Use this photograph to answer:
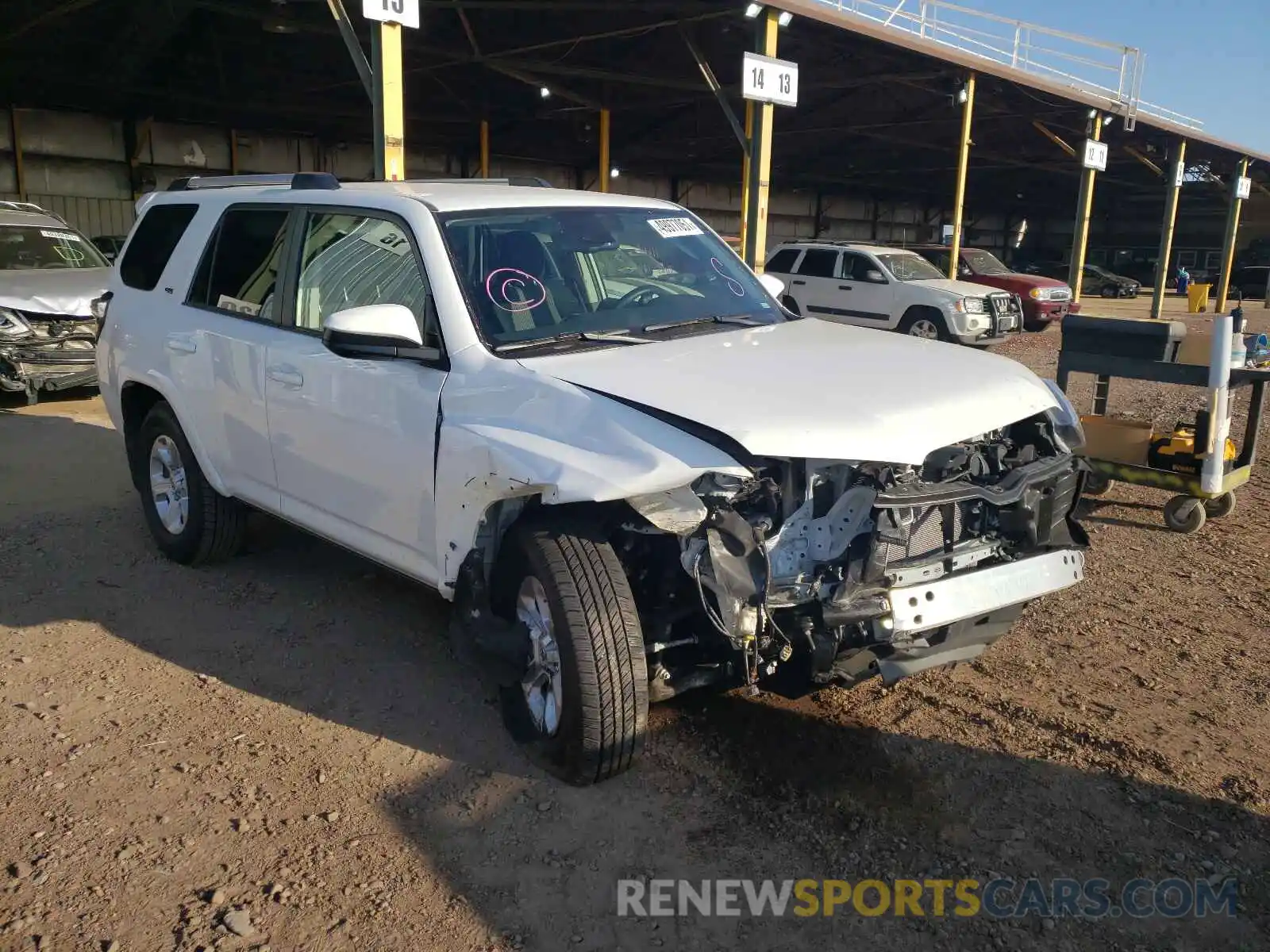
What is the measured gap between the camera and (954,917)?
271 cm

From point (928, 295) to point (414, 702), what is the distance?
13.4m

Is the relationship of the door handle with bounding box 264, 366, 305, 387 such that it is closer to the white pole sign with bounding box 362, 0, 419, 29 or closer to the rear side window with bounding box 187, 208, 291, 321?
the rear side window with bounding box 187, 208, 291, 321

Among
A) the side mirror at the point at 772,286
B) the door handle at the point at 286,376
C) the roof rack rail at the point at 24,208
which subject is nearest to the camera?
the door handle at the point at 286,376

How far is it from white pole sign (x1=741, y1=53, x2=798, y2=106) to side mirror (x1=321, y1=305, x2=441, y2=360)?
9748mm

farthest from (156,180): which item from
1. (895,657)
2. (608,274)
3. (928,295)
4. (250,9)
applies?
(895,657)

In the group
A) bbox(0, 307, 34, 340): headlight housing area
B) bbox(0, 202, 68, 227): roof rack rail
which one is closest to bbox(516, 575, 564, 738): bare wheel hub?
bbox(0, 307, 34, 340): headlight housing area

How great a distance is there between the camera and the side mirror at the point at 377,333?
342cm

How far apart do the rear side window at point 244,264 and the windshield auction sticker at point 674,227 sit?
5.42ft

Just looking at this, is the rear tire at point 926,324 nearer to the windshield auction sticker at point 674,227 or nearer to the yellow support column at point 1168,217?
the windshield auction sticker at point 674,227

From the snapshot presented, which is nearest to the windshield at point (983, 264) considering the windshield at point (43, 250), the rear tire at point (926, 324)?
the rear tire at point (926, 324)

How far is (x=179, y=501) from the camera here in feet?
17.5

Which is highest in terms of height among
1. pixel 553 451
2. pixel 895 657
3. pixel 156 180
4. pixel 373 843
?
pixel 156 180

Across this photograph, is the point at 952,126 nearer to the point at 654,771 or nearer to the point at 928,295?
the point at 928,295

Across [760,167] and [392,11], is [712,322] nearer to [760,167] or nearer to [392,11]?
[392,11]
